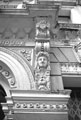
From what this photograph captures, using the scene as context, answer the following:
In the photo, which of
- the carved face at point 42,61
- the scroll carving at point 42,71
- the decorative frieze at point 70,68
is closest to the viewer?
the scroll carving at point 42,71

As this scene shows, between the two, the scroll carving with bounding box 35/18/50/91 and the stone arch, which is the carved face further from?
the stone arch

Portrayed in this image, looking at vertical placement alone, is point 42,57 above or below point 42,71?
above

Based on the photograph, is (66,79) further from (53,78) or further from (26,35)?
(26,35)

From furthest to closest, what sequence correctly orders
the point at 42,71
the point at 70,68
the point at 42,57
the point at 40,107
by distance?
the point at 70,68
the point at 42,57
the point at 42,71
the point at 40,107

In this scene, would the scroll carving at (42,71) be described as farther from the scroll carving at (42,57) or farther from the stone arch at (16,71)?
the stone arch at (16,71)

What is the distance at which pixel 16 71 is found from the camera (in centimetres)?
529

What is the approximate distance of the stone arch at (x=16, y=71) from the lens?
5.01m

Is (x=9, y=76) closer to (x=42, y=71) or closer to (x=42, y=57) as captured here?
(x=42, y=71)

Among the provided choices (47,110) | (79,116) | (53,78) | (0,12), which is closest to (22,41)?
(0,12)

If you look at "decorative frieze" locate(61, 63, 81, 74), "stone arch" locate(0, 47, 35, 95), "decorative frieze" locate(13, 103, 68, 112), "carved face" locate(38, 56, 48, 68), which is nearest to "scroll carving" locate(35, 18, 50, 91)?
"carved face" locate(38, 56, 48, 68)

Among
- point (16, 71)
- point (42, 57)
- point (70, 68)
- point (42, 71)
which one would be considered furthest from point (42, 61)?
point (70, 68)

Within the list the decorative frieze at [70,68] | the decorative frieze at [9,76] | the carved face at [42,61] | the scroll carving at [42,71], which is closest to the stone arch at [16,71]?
the decorative frieze at [9,76]

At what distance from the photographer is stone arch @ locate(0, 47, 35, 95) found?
16.4 ft

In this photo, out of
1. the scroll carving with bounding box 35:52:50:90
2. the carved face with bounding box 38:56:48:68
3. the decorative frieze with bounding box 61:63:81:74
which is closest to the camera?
the scroll carving with bounding box 35:52:50:90
